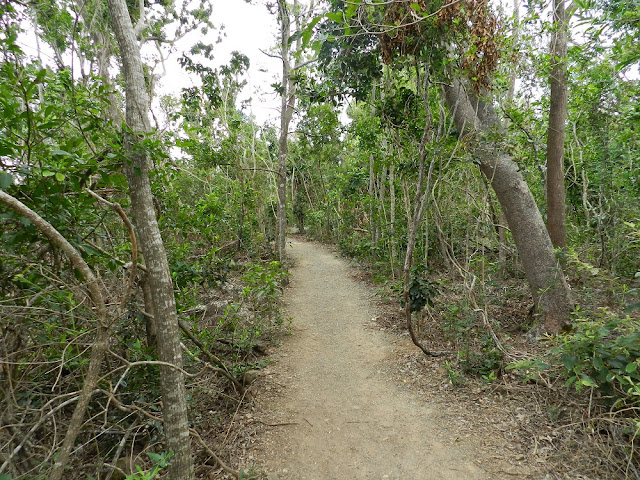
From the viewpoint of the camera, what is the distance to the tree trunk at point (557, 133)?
15.1ft

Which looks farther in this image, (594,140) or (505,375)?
(594,140)

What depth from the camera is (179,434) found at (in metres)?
2.59

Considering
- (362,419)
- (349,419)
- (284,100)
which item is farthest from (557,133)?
(284,100)

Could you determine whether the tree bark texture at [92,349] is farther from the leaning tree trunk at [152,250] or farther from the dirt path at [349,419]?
the dirt path at [349,419]

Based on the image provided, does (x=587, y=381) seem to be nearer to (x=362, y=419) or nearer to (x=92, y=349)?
(x=362, y=419)

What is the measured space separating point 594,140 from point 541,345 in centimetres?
396

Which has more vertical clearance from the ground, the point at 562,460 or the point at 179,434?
the point at 179,434

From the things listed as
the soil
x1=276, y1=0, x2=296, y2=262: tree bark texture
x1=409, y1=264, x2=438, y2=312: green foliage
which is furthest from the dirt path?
x1=276, y1=0, x2=296, y2=262: tree bark texture

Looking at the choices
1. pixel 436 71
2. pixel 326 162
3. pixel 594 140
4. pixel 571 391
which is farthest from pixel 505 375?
pixel 326 162

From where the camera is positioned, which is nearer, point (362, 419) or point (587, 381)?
point (587, 381)

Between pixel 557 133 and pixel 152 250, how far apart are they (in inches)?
223

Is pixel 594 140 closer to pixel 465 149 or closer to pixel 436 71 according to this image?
pixel 465 149

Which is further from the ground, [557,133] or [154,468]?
[557,133]

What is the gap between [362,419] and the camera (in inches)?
154
